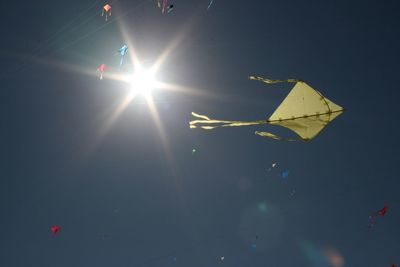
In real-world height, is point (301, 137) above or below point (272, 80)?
below

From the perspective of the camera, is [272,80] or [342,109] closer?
[272,80]

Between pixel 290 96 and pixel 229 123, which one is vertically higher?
pixel 290 96

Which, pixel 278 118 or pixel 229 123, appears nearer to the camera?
pixel 229 123

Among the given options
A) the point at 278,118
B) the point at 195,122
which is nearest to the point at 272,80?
the point at 278,118

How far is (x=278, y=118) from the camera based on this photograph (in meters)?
7.29

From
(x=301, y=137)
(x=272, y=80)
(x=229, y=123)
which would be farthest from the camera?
(x=301, y=137)

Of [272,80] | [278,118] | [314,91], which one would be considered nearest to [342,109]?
[314,91]

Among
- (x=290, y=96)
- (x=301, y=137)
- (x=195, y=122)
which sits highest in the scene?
(x=290, y=96)

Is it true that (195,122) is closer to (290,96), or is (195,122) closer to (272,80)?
(272,80)

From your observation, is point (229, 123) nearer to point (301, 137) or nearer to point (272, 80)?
point (272, 80)

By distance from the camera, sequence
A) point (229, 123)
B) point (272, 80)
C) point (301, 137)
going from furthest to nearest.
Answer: point (301, 137) → point (272, 80) → point (229, 123)

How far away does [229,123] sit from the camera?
565 cm

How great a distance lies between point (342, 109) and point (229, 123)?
3255 mm

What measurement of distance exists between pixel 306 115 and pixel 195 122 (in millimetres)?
2995
